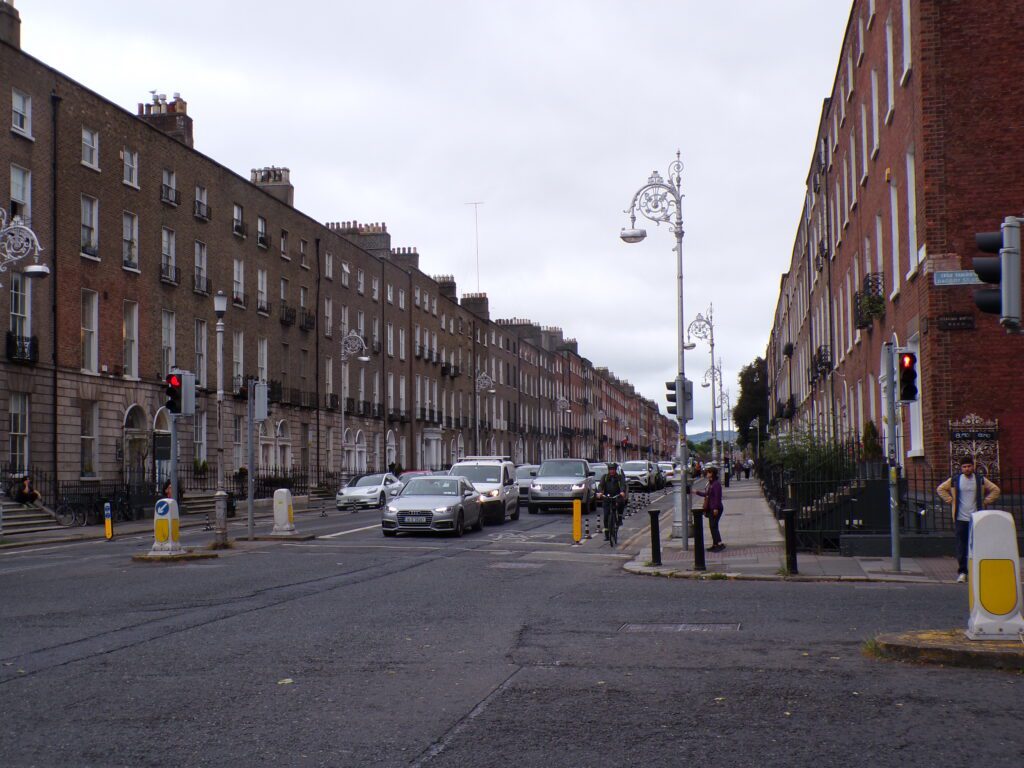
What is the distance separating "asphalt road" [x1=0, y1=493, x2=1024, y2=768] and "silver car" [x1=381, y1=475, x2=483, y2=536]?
31.0ft

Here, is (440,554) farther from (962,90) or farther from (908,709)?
(908,709)

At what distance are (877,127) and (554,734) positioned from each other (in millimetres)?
21693

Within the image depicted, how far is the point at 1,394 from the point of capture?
31.3 meters

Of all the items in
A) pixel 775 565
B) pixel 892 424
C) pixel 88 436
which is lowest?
pixel 775 565

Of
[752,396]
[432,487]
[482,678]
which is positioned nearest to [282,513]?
[432,487]

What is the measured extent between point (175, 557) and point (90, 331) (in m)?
19.3

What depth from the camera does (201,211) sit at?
43.2 metres

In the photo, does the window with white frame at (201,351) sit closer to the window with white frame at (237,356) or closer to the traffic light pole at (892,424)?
the window with white frame at (237,356)

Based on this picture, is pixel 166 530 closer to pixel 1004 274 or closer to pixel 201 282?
pixel 1004 274

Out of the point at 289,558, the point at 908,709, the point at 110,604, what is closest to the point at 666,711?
the point at 908,709

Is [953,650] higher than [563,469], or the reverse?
[563,469]

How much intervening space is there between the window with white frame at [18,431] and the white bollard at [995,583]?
29.2 metres

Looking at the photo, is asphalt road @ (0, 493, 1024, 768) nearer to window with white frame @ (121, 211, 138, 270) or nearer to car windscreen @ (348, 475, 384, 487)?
window with white frame @ (121, 211, 138, 270)

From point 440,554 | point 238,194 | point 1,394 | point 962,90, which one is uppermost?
point 238,194
